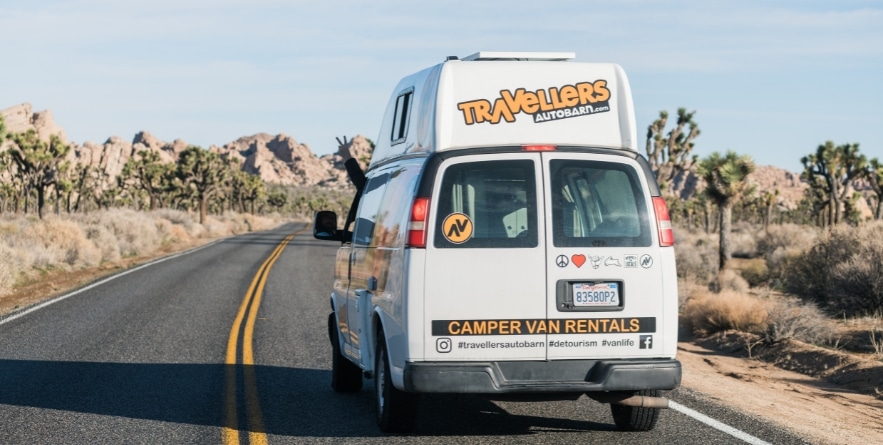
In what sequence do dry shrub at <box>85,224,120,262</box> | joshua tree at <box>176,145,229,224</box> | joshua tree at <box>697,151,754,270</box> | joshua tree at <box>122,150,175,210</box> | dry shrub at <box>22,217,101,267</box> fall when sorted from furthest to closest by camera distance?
1. joshua tree at <box>122,150,175,210</box>
2. joshua tree at <box>176,145,229,224</box>
3. dry shrub at <box>85,224,120,262</box>
4. joshua tree at <box>697,151,754,270</box>
5. dry shrub at <box>22,217,101,267</box>

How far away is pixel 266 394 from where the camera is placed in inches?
365

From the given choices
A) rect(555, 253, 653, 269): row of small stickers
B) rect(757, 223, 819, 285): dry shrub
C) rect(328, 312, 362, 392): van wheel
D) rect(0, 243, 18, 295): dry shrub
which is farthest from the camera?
rect(757, 223, 819, 285): dry shrub

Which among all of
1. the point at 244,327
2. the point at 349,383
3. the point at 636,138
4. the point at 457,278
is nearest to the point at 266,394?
the point at 349,383

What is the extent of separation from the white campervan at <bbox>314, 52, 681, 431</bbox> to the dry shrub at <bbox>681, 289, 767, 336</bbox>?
32.8 ft

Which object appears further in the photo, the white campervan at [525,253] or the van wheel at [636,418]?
the van wheel at [636,418]

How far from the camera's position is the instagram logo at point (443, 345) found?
6.54 m

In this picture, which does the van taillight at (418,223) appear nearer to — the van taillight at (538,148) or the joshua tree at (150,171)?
the van taillight at (538,148)

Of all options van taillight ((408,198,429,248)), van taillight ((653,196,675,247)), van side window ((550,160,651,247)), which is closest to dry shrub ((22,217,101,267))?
van taillight ((408,198,429,248))

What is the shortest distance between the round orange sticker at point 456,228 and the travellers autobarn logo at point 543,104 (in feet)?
2.57

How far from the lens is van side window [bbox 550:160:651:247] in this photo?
670cm

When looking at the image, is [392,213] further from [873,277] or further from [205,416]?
[873,277]

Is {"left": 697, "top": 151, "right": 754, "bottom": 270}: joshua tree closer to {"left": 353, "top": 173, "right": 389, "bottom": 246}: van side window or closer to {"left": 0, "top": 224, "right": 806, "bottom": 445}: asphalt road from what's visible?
{"left": 0, "top": 224, "right": 806, "bottom": 445}: asphalt road

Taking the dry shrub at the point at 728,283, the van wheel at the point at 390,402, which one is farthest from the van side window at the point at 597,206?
the dry shrub at the point at 728,283

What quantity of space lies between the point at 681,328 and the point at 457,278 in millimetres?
12513
